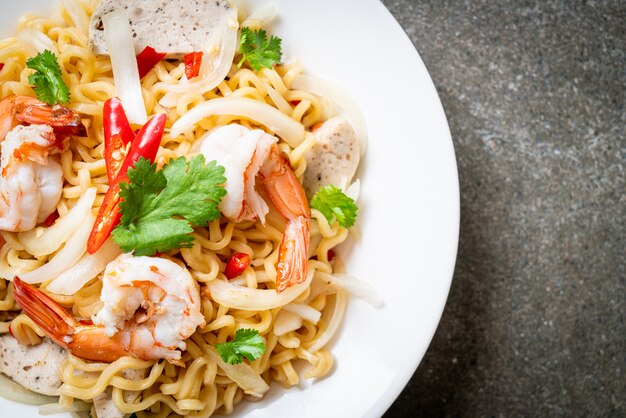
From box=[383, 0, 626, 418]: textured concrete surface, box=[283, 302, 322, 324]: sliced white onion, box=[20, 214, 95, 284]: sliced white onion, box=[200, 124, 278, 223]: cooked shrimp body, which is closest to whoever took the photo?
box=[200, 124, 278, 223]: cooked shrimp body

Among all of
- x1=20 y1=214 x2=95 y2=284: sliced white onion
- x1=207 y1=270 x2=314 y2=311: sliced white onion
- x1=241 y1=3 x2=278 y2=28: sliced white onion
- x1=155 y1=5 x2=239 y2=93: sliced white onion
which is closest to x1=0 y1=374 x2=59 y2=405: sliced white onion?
x1=20 y1=214 x2=95 y2=284: sliced white onion

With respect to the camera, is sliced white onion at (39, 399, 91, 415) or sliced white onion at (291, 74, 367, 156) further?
sliced white onion at (291, 74, 367, 156)

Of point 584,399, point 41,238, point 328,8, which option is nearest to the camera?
point 41,238

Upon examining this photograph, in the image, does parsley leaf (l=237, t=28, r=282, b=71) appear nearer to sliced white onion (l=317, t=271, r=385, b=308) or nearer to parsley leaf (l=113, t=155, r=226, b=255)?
parsley leaf (l=113, t=155, r=226, b=255)

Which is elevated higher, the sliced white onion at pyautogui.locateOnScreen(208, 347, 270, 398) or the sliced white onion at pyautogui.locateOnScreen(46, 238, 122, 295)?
the sliced white onion at pyautogui.locateOnScreen(46, 238, 122, 295)

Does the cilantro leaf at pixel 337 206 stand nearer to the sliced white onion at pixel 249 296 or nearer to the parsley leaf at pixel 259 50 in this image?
the sliced white onion at pixel 249 296

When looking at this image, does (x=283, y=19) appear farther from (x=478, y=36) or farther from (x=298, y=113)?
(x=478, y=36)

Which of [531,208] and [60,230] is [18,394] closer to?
[60,230]

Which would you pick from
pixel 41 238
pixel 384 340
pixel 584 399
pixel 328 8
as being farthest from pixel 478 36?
pixel 41 238
